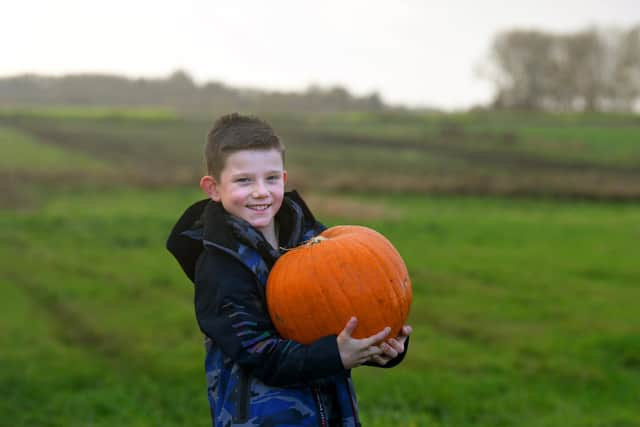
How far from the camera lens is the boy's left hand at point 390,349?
3.11 m

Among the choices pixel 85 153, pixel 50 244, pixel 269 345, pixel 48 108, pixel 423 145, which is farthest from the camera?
pixel 48 108

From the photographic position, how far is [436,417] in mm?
7109

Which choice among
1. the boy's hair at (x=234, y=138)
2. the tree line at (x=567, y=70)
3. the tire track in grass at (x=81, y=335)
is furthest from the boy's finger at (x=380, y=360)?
the tree line at (x=567, y=70)

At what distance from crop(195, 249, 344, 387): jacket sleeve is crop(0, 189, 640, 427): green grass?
3.51 m

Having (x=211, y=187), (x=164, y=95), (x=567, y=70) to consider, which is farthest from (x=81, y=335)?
(x=567, y=70)

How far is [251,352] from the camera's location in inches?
115

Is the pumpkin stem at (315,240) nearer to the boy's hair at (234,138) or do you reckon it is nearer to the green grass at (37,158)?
the boy's hair at (234,138)

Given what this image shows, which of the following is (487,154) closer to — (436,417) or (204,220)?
(436,417)

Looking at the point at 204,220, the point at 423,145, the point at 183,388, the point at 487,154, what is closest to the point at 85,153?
the point at 423,145

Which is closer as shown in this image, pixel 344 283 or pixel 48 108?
pixel 344 283

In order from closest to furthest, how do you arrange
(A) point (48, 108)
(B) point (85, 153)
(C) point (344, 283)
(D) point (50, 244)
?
(C) point (344, 283) → (D) point (50, 244) → (B) point (85, 153) → (A) point (48, 108)

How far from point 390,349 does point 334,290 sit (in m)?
0.32

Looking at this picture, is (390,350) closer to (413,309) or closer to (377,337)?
(377,337)

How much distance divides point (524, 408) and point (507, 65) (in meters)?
57.4
